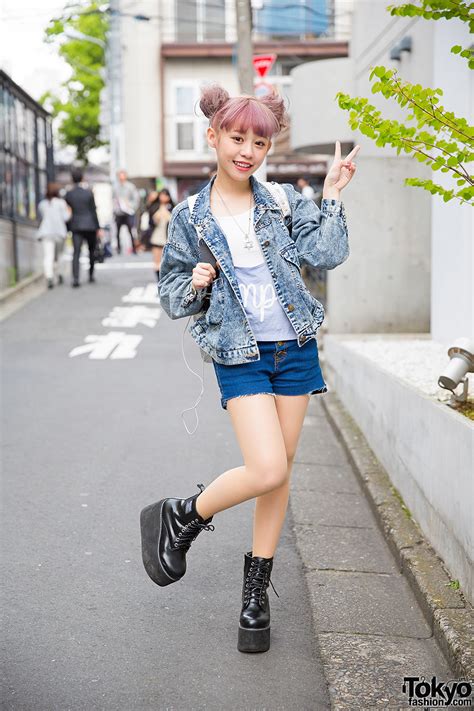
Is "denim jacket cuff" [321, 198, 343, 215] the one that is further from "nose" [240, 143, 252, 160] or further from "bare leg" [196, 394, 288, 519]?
"bare leg" [196, 394, 288, 519]

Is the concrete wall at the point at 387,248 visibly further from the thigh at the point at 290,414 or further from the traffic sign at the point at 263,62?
the thigh at the point at 290,414

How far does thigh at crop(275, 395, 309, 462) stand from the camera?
3568 mm

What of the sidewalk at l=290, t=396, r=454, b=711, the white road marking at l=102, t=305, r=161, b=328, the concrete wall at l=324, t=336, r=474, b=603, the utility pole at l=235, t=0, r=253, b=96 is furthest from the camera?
the utility pole at l=235, t=0, r=253, b=96

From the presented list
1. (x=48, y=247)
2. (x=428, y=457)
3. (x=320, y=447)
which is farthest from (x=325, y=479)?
(x=48, y=247)

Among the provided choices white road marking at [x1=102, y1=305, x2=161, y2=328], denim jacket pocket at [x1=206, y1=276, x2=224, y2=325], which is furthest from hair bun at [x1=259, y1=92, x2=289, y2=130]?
white road marking at [x1=102, y1=305, x2=161, y2=328]

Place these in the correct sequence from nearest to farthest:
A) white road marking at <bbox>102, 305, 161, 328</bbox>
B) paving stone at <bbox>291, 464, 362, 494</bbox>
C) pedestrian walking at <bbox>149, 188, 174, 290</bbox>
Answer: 1. paving stone at <bbox>291, 464, 362, 494</bbox>
2. white road marking at <bbox>102, 305, 161, 328</bbox>
3. pedestrian walking at <bbox>149, 188, 174, 290</bbox>

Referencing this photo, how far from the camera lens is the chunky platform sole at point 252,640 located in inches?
141

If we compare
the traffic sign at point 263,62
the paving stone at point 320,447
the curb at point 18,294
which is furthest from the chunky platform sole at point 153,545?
the traffic sign at point 263,62

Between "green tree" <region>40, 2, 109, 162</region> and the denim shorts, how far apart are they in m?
47.8

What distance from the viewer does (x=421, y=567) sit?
4.22 meters

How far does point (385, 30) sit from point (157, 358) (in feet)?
16.8

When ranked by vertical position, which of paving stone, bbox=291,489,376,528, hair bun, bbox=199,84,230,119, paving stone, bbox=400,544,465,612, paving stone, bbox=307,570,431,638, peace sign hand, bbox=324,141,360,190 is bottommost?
paving stone, bbox=291,489,376,528

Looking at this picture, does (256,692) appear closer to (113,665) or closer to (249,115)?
(113,665)

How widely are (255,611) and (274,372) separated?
2.76 ft
